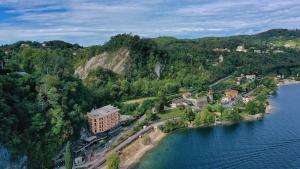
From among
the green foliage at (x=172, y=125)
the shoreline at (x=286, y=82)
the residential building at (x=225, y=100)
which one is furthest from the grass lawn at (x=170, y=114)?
the shoreline at (x=286, y=82)

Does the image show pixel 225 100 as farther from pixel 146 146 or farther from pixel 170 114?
pixel 146 146

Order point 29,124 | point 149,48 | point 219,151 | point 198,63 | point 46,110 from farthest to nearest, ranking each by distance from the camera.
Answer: point 198,63 < point 149,48 < point 219,151 < point 46,110 < point 29,124

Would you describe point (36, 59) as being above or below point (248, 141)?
above

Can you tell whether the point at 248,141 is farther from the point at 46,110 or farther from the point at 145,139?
the point at 46,110

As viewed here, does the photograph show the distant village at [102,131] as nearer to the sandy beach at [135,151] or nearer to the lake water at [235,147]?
the sandy beach at [135,151]

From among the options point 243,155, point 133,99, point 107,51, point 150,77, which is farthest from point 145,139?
point 107,51
